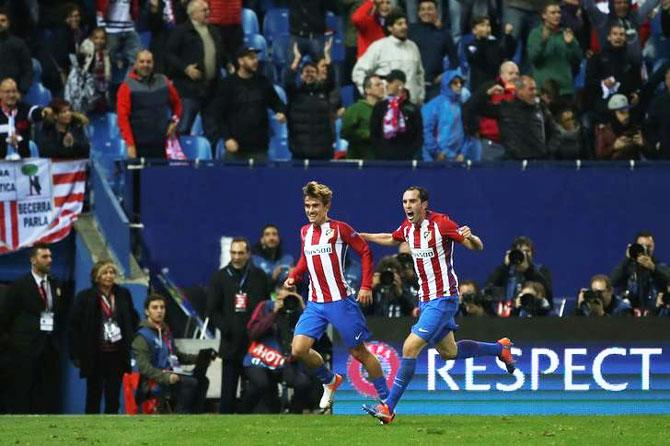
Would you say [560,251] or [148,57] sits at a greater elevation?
[148,57]

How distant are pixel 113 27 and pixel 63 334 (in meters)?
4.10

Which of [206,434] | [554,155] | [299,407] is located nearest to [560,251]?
[554,155]

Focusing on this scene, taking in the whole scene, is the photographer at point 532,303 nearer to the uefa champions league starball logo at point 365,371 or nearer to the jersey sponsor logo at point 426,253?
the uefa champions league starball logo at point 365,371

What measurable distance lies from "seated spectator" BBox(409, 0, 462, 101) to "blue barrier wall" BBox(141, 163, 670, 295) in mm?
2051

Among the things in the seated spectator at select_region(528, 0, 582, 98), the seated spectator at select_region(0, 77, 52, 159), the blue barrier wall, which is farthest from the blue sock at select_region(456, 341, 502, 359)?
the seated spectator at select_region(528, 0, 582, 98)

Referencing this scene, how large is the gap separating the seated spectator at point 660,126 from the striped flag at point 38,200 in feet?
23.1

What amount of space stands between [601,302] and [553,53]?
4877 millimetres

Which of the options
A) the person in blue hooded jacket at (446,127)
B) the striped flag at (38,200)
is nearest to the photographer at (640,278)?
the person in blue hooded jacket at (446,127)

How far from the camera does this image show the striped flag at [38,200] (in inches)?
804

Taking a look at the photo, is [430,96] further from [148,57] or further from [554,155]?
[148,57]

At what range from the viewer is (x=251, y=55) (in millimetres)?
21500

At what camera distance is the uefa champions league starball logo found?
1833 cm

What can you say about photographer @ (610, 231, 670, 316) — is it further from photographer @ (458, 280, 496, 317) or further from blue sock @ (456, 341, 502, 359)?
blue sock @ (456, 341, 502, 359)

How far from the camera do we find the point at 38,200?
2059 centimetres
